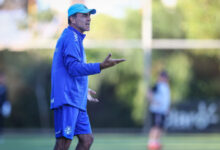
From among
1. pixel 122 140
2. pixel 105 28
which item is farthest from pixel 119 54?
pixel 122 140

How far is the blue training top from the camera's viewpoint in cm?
560

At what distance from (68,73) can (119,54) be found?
13.0m

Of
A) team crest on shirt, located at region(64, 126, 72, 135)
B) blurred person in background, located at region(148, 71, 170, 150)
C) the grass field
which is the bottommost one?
the grass field

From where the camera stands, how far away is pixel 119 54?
18641 mm

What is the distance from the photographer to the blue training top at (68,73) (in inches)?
221

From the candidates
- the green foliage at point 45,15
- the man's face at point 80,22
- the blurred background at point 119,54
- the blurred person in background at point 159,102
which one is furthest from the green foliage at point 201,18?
the man's face at point 80,22

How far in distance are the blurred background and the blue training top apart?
1255 cm

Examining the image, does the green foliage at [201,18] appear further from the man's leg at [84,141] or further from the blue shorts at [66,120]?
the blue shorts at [66,120]

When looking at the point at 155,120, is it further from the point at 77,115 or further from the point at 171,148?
the point at 77,115

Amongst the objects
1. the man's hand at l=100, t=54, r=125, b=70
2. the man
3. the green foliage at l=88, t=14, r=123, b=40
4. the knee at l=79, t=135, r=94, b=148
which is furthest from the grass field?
the man's hand at l=100, t=54, r=125, b=70

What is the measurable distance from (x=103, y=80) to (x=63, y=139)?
1296 centimetres

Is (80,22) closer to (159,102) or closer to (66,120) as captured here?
(66,120)

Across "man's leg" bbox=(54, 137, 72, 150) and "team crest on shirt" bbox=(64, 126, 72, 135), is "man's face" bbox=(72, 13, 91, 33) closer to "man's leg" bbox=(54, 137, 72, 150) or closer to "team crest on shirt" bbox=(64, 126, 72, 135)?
"team crest on shirt" bbox=(64, 126, 72, 135)

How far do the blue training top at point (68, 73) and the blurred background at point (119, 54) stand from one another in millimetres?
12552
